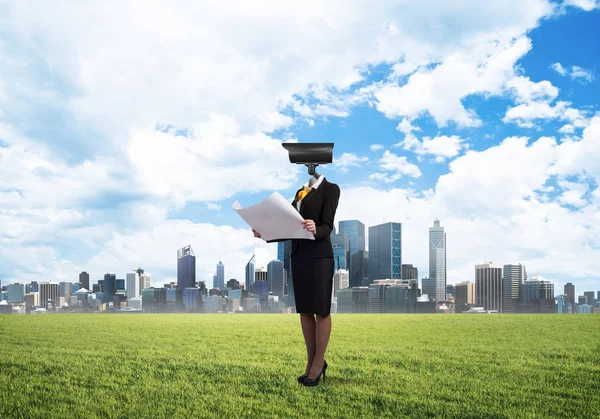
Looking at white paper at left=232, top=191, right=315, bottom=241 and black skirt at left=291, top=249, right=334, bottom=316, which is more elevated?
white paper at left=232, top=191, right=315, bottom=241

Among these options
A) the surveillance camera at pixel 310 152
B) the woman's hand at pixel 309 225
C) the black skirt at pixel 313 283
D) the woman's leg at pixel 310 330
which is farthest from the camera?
the woman's leg at pixel 310 330

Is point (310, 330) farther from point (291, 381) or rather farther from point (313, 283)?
point (291, 381)

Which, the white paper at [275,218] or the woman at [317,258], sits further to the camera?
the woman at [317,258]

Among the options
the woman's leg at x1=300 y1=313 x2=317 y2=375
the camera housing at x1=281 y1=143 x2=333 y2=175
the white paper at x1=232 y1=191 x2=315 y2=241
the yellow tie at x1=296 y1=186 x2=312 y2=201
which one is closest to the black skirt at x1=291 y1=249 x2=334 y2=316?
the woman's leg at x1=300 y1=313 x2=317 y2=375

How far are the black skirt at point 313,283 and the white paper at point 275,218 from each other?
369mm

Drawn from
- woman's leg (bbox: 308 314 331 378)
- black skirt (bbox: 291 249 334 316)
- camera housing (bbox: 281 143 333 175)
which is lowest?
woman's leg (bbox: 308 314 331 378)

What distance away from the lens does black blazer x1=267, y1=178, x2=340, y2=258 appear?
5.79m

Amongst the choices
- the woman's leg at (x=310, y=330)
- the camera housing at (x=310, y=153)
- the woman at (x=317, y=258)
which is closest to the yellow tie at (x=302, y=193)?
the woman at (x=317, y=258)

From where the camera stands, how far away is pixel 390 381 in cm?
652

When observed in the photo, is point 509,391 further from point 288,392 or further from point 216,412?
point 216,412

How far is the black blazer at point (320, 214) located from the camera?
19.0ft

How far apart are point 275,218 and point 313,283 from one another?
2.81 ft

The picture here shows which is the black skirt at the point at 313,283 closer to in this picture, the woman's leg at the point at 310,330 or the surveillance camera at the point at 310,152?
the woman's leg at the point at 310,330

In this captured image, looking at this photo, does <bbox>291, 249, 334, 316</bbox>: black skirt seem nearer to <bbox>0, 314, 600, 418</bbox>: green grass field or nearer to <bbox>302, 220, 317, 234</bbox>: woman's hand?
<bbox>302, 220, 317, 234</bbox>: woman's hand
